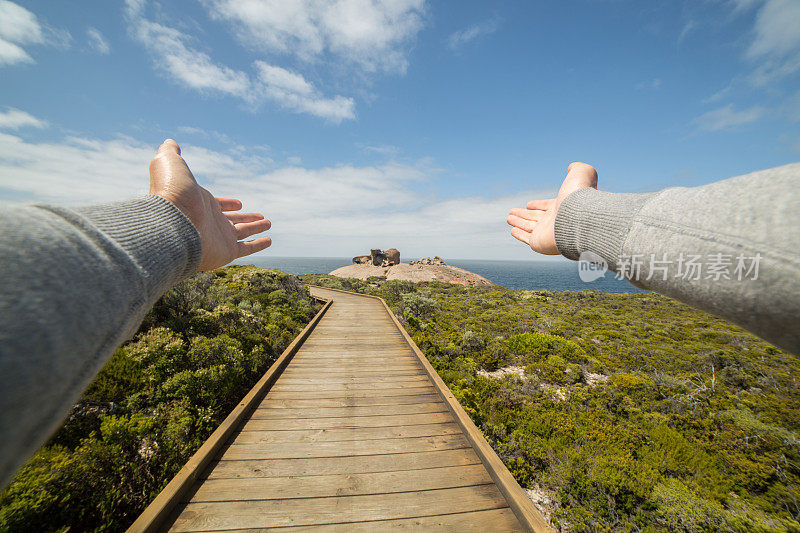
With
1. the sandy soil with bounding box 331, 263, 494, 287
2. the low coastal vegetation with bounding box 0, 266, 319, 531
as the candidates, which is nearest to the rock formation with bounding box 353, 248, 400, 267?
the sandy soil with bounding box 331, 263, 494, 287

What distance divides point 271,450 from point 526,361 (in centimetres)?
718

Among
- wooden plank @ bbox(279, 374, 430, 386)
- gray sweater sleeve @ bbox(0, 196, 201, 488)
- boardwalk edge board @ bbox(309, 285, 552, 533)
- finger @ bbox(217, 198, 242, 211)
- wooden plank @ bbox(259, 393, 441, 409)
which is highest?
finger @ bbox(217, 198, 242, 211)

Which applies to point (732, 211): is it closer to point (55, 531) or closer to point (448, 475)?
point (448, 475)

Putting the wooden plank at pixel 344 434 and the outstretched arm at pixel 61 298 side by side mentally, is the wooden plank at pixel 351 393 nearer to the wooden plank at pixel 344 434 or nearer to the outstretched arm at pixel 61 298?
the wooden plank at pixel 344 434

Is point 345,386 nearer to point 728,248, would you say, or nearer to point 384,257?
point 728,248

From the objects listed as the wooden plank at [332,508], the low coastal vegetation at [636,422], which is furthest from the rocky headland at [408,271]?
the wooden plank at [332,508]

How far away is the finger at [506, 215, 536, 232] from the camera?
2.75 meters

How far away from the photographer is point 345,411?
159 inches

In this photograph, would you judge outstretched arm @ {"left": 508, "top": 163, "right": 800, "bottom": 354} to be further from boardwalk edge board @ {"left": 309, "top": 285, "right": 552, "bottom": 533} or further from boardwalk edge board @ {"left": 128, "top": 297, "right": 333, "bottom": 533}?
boardwalk edge board @ {"left": 128, "top": 297, "right": 333, "bottom": 533}

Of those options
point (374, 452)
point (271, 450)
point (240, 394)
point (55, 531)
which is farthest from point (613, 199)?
point (240, 394)

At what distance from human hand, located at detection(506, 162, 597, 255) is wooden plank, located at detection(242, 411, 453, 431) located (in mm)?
2751

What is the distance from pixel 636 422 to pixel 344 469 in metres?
5.82

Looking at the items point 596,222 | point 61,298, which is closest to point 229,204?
point 61,298

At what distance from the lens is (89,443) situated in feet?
9.56
